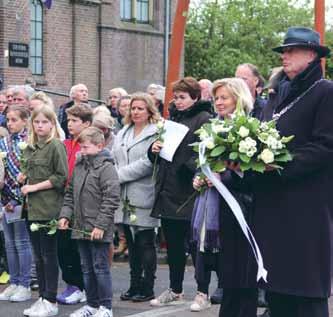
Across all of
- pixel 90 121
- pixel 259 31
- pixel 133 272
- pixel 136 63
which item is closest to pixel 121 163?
pixel 90 121

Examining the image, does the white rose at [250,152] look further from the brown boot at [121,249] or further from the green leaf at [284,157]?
the brown boot at [121,249]

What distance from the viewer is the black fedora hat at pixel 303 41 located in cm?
554

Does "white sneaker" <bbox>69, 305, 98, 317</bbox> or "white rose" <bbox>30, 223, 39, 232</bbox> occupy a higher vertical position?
"white rose" <bbox>30, 223, 39, 232</bbox>

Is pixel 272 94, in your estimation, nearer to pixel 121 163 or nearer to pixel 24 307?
pixel 121 163

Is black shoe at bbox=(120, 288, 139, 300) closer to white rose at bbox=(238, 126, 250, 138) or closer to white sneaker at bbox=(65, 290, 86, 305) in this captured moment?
white sneaker at bbox=(65, 290, 86, 305)

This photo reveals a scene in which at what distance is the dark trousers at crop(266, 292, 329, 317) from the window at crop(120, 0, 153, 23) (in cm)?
2319

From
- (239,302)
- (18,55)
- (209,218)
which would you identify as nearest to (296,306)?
(239,302)

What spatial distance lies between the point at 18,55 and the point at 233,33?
19.1 metres

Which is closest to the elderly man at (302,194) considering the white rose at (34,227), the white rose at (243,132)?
the white rose at (243,132)

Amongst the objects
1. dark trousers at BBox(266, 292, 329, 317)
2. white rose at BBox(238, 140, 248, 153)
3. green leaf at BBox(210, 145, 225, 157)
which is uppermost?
white rose at BBox(238, 140, 248, 153)


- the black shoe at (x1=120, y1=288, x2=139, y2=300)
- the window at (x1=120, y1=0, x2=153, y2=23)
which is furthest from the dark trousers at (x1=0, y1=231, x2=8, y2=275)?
the window at (x1=120, y1=0, x2=153, y2=23)

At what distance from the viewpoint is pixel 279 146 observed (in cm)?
545

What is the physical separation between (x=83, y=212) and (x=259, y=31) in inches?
1333

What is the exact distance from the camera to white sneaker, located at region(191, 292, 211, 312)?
8172 mm
